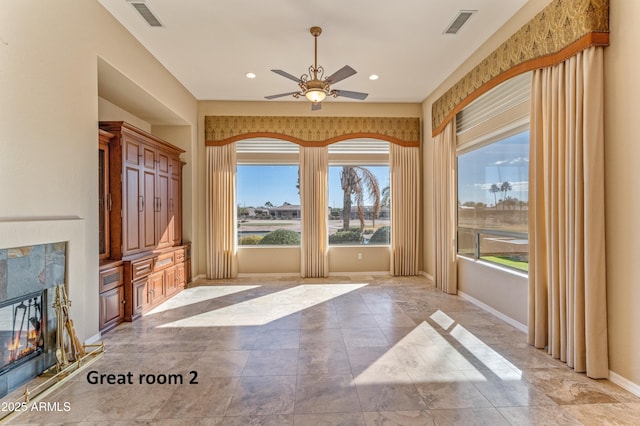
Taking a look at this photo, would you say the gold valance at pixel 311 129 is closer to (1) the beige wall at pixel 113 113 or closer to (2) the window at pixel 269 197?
(2) the window at pixel 269 197

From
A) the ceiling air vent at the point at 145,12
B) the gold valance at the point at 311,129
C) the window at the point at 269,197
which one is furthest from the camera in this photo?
the window at the point at 269,197

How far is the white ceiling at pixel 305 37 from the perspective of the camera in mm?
3369

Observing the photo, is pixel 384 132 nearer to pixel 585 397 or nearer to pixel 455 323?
pixel 455 323

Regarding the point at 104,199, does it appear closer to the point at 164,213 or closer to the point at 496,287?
the point at 164,213

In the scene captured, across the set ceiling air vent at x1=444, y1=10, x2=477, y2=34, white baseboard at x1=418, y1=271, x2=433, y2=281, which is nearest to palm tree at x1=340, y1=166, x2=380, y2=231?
white baseboard at x1=418, y1=271, x2=433, y2=281

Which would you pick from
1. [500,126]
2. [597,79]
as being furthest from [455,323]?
[597,79]

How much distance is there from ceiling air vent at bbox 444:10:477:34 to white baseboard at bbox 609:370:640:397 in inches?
147

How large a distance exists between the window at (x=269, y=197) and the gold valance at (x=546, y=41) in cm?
357

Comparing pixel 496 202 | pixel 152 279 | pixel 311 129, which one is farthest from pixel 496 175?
pixel 152 279

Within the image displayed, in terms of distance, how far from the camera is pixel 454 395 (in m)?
2.31

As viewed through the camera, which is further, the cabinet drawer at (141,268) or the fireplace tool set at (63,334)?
the cabinet drawer at (141,268)

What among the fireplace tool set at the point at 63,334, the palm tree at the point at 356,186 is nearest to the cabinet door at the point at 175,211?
the fireplace tool set at the point at 63,334

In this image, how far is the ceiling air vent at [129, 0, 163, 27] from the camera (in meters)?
3.28

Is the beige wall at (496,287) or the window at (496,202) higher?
the window at (496,202)
